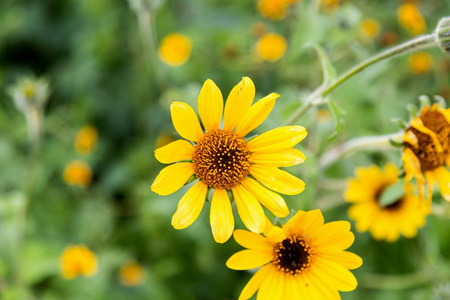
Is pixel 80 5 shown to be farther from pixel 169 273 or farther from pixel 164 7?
pixel 169 273

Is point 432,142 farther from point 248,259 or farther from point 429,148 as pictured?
point 248,259

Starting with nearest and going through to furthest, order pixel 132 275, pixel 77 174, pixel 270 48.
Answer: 1. pixel 132 275
2. pixel 270 48
3. pixel 77 174

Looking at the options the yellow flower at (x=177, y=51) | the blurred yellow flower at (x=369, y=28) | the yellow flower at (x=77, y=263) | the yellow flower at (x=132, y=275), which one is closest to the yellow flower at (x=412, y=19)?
the blurred yellow flower at (x=369, y=28)

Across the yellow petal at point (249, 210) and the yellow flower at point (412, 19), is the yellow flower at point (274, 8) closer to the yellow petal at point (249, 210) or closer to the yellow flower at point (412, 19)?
the yellow flower at point (412, 19)

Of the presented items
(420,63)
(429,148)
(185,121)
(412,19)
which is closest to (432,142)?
(429,148)

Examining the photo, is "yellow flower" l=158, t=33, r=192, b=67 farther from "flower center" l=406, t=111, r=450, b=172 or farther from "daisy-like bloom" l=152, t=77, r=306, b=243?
"flower center" l=406, t=111, r=450, b=172

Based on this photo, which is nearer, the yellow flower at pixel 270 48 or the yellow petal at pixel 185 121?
the yellow petal at pixel 185 121

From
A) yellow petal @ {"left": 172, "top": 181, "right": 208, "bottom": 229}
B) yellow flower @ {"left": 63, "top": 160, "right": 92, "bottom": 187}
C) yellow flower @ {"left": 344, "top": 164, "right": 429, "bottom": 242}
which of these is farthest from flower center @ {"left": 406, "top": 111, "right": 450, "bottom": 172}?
yellow flower @ {"left": 63, "top": 160, "right": 92, "bottom": 187}
